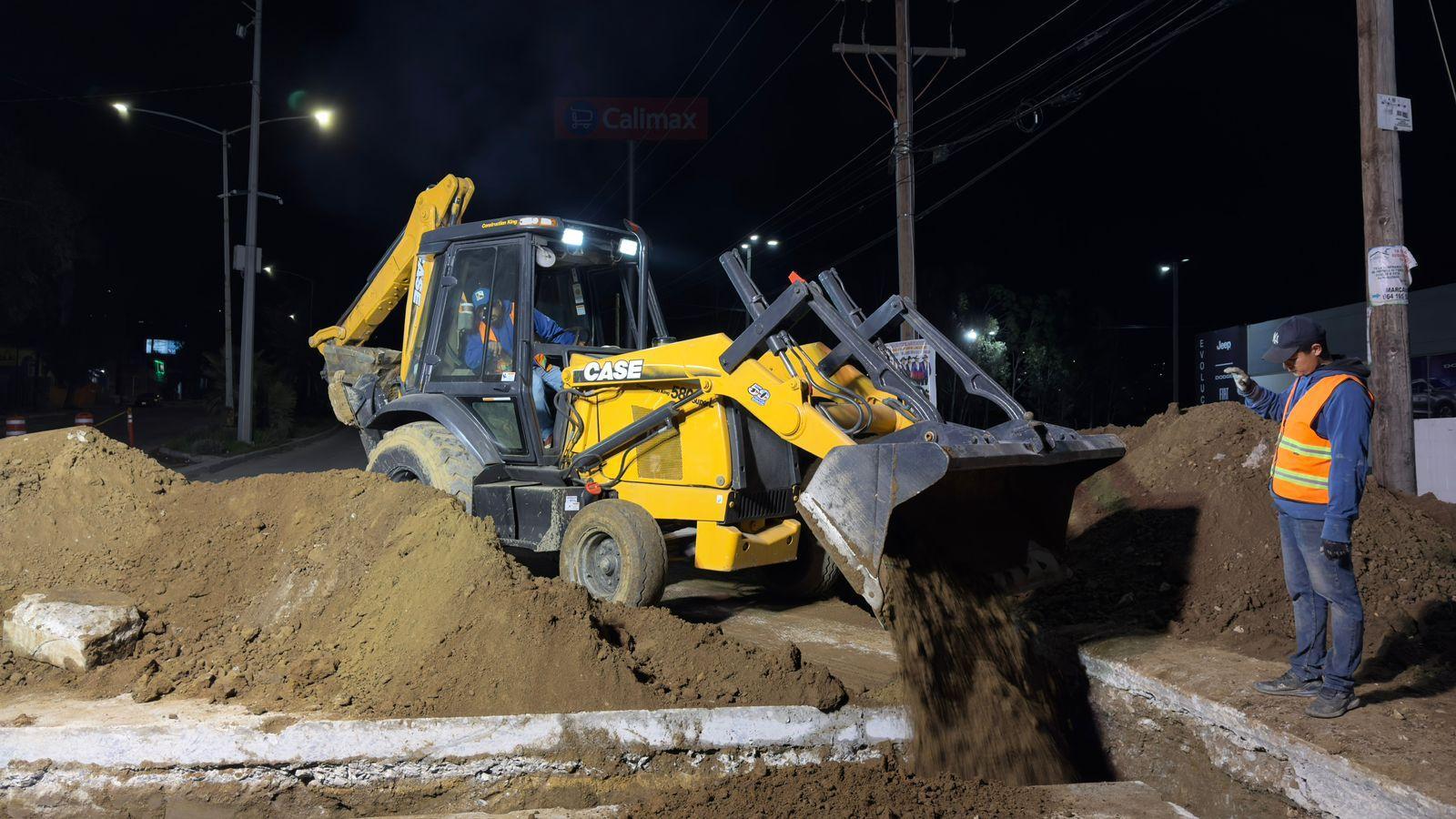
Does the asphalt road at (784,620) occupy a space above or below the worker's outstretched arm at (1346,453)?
below

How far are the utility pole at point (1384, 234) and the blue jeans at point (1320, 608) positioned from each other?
337 centimetres

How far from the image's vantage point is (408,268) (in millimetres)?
8844

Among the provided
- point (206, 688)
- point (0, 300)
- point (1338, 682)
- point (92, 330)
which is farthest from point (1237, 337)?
point (92, 330)

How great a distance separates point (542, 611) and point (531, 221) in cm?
345

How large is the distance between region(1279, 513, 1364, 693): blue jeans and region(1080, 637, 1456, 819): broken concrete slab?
20 centimetres

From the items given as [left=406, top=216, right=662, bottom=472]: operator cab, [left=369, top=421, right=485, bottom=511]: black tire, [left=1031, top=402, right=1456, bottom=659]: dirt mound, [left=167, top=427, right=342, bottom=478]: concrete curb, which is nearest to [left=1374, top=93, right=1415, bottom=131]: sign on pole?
[left=1031, top=402, right=1456, bottom=659]: dirt mound

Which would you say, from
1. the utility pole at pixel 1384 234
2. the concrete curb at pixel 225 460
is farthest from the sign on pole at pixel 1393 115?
the concrete curb at pixel 225 460

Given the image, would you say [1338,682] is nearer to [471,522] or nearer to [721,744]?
[721,744]

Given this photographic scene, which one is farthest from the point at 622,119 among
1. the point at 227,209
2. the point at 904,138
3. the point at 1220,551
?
the point at 1220,551

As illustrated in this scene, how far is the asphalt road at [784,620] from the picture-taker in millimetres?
5934

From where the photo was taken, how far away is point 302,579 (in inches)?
234

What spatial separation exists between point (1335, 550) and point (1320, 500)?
29cm

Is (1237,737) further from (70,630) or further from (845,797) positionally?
(70,630)

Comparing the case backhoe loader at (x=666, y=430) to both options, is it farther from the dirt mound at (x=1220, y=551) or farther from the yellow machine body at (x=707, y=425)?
the dirt mound at (x=1220, y=551)
